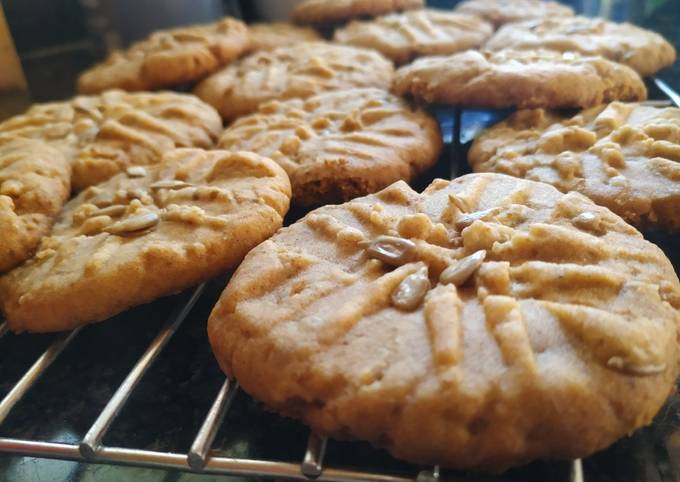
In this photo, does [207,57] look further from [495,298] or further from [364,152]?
[495,298]

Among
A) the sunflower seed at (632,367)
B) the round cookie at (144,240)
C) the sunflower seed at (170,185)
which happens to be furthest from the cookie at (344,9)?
the sunflower seed at (632,367)

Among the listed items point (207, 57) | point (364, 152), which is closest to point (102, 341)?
point (364, 152)

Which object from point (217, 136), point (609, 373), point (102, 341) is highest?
point (609, 373)

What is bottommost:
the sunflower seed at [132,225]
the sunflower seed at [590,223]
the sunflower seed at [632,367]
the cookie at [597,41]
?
the sunflower seed at [132,225]

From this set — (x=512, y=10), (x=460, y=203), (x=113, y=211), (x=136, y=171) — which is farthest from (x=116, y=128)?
(x=512, y=10)

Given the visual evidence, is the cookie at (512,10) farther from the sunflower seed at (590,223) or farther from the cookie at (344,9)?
the sunflower seed at (590,223)

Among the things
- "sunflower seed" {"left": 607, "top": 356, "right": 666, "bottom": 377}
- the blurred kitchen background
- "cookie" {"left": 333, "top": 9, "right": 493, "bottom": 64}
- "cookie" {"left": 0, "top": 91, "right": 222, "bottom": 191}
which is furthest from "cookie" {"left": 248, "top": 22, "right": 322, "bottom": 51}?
"sunflower seed" {"left": 607, "top": 356, "right": 666, "bottom": 377}
